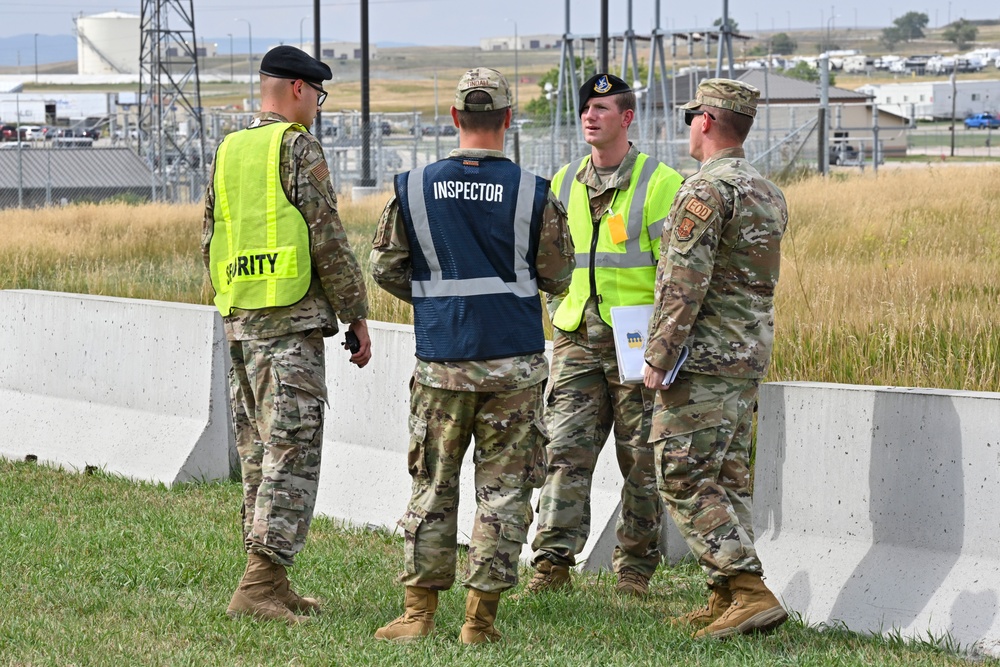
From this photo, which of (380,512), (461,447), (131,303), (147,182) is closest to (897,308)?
(380,512)

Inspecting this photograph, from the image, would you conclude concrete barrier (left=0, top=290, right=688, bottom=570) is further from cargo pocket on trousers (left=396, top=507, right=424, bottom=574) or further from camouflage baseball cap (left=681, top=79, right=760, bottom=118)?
camouflage baseball cap (left=681, top=79, right=760, bottom=118)

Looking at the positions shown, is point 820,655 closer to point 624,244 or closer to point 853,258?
point 624,244

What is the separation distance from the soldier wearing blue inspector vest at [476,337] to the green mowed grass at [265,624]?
0.28 metres

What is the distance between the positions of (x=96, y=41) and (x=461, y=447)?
20262cm

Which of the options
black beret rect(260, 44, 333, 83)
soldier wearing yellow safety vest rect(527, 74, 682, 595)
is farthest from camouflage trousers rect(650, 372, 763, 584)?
black beret rect(260, 44, 333, 83)

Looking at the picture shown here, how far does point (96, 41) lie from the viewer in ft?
636

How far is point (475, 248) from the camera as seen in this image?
4621 mm

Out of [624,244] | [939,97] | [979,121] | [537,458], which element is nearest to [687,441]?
[537,458]

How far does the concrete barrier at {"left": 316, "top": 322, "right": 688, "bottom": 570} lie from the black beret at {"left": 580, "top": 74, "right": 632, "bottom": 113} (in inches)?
65.9

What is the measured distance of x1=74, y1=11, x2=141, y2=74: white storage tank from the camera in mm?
193250

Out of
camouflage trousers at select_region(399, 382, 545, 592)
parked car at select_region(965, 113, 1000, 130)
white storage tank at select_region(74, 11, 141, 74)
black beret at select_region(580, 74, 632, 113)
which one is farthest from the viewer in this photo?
white storage tank at select_region(74, 11, 141, 74)

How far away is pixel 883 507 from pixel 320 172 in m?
2.50

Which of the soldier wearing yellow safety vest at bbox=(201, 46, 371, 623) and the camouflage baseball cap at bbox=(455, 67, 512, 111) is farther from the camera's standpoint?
the soldier wearing yellow safety vest at bbox=(201, 46, 371, 623)

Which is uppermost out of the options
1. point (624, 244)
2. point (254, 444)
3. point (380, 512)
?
point (624, 244)
